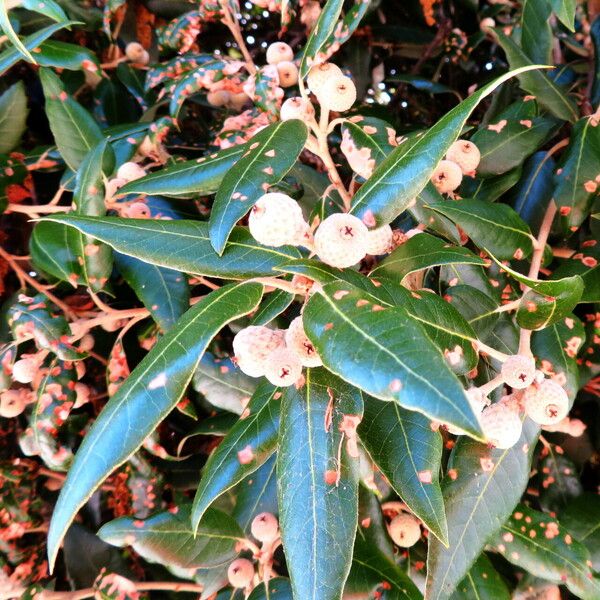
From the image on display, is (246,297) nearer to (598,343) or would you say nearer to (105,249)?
(105,249)

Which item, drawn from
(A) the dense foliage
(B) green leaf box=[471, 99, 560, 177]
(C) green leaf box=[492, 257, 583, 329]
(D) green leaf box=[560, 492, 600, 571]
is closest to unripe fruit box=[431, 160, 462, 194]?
(A) the dense foliage

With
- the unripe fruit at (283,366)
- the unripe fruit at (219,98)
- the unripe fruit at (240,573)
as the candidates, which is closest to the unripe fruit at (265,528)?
the unripe fruit at (240,573)

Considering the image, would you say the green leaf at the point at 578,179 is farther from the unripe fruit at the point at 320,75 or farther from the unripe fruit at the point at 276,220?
the unripe fruit at the point at 276,220

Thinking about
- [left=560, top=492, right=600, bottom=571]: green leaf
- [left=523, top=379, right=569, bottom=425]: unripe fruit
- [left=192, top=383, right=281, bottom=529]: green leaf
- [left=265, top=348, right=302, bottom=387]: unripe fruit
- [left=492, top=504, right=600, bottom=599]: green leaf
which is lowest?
[left=560, top=492, right=600, bottom=571]: green leaf

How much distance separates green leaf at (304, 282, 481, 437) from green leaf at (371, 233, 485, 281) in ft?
0.49

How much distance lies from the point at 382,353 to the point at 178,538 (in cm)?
65

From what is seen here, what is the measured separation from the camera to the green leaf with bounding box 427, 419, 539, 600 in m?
0.77

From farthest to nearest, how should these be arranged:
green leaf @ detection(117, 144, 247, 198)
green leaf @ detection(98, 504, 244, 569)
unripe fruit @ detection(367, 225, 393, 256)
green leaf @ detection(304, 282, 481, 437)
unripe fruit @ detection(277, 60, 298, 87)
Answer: unripe fruit @ detection(277, 60, 298, 87) → green leaf @ detection(98, 504, 244, 569) → green leaf @ detection(117, 144, 247, 198) → unripe fruit @ detection(367, 225, 393, 256) → green leaf @ detection(304, 282, 481, 437)

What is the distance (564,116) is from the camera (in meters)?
1.06

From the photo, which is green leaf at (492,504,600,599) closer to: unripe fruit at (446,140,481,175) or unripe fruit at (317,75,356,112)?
unripe fruit at (446,140,481,175)

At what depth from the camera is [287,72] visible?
1.10 metres

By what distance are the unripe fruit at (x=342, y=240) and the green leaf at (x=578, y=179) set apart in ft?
1.54

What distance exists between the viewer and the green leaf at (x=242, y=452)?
765 mm

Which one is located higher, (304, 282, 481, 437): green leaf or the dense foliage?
(304, 282, 481, 437): green leaf
